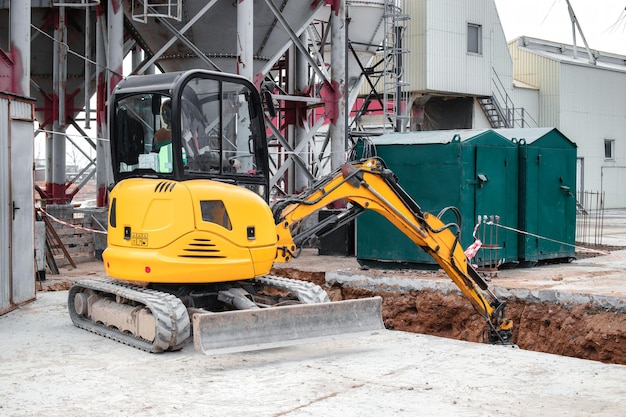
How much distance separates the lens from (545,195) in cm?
1723

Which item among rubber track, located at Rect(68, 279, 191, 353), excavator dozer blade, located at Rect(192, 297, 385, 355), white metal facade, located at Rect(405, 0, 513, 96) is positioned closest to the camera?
excavator dozer blade, located at Rect(192, 297, 385, 355)

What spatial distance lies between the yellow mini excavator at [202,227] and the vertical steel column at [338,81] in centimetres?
950

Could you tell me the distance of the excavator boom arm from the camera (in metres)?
11.0

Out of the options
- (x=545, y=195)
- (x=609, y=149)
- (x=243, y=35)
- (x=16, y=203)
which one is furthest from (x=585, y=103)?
(x=16, y=203)

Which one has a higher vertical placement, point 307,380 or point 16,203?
point 16,203

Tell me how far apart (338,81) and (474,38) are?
1739 cm

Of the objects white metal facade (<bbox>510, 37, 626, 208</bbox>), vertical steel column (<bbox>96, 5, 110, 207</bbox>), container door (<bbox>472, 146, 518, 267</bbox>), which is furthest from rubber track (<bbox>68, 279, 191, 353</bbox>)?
white metal facade (<bbox>510, 37, 626, 208</bbox>)

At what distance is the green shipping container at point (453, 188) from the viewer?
52.0ft

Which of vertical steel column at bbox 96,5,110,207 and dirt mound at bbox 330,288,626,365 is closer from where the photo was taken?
dirt mound at bbox 330,288,626,365

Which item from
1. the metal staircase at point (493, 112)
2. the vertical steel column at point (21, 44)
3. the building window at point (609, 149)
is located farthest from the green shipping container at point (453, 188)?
the building window at point (609, 149)

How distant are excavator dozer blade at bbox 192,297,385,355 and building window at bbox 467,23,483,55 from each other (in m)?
27.9

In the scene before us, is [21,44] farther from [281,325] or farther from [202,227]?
[281,325]

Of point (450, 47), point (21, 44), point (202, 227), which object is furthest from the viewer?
point (450, 47)

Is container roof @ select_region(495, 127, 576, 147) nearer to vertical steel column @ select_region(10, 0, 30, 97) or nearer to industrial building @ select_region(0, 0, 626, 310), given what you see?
industrial building @ select_region(0, 0, 626, 310)
